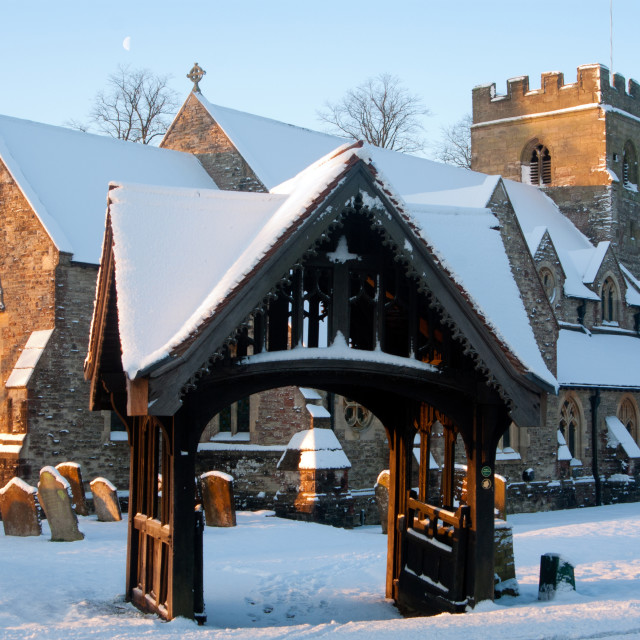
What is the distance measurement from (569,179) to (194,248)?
31.2m

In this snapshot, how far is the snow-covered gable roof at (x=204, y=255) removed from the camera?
8.84 m

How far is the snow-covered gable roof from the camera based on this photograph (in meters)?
8.84

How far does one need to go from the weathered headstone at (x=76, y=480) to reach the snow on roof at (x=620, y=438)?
18413 mm

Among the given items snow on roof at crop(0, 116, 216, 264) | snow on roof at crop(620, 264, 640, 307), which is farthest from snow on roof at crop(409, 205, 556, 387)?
snow on roof at crop(620, 264, 640, 307)

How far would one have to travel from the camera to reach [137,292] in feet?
30.0

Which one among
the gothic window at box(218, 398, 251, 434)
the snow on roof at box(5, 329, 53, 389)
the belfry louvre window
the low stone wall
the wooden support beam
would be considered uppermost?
the belfry louvre window

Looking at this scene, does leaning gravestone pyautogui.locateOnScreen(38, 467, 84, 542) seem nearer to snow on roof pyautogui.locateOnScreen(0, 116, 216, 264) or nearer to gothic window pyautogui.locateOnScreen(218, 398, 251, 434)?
snow on roof pyautogui.locateOnScreen(0, 116, 216, 264)

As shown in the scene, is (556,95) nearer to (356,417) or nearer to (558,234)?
(558,234)

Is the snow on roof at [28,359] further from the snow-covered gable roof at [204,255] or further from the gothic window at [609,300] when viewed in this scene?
the gothic window at [609,300]

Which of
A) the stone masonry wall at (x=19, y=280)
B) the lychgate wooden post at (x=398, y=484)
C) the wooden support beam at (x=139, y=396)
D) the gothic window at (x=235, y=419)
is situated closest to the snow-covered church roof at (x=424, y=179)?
the gothic window at (x=235, y=419)

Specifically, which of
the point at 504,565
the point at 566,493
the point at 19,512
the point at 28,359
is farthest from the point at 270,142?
the point at 504,565

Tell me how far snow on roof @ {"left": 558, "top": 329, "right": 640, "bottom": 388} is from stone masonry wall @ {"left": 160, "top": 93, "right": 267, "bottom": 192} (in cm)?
1178

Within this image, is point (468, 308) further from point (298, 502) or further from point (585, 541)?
point (298, 502)

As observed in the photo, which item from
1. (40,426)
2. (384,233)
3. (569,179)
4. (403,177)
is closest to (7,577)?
(384,233)
